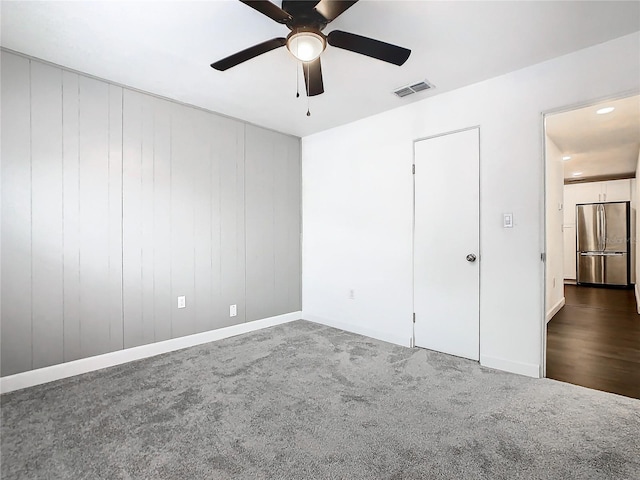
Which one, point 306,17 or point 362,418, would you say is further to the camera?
point 362,418

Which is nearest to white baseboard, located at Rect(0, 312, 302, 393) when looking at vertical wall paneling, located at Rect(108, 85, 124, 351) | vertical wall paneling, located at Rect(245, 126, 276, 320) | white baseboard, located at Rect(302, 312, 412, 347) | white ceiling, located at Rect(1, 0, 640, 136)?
vertical wall paneling, located at Rect(108, 85, 124, 351)

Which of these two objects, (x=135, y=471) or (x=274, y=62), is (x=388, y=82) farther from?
(x=135, y=471)

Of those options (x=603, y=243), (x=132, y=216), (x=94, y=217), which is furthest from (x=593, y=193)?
(x=94, y=217)

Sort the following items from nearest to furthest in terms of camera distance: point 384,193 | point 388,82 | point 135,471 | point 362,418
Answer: point 135,471 → point 362,418 → point 388,82 → point 384,193

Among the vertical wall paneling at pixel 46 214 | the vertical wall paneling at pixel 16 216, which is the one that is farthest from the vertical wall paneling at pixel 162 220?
the vertical wall paneling at pixel 16 216

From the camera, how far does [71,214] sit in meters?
2.71

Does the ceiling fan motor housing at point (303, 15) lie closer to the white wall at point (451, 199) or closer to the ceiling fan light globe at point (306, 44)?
the ceiling fan light globe at point (306, 44)

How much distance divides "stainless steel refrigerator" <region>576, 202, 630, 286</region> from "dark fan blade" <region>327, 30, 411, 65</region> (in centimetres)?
757

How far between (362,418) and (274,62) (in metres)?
2.69

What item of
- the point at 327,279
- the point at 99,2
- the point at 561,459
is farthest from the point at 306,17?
the point at 327,279

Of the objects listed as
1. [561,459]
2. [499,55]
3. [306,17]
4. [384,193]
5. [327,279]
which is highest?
[499,55]

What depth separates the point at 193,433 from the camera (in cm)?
189

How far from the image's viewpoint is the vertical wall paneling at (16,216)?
2.41m

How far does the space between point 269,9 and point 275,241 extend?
295 cm
